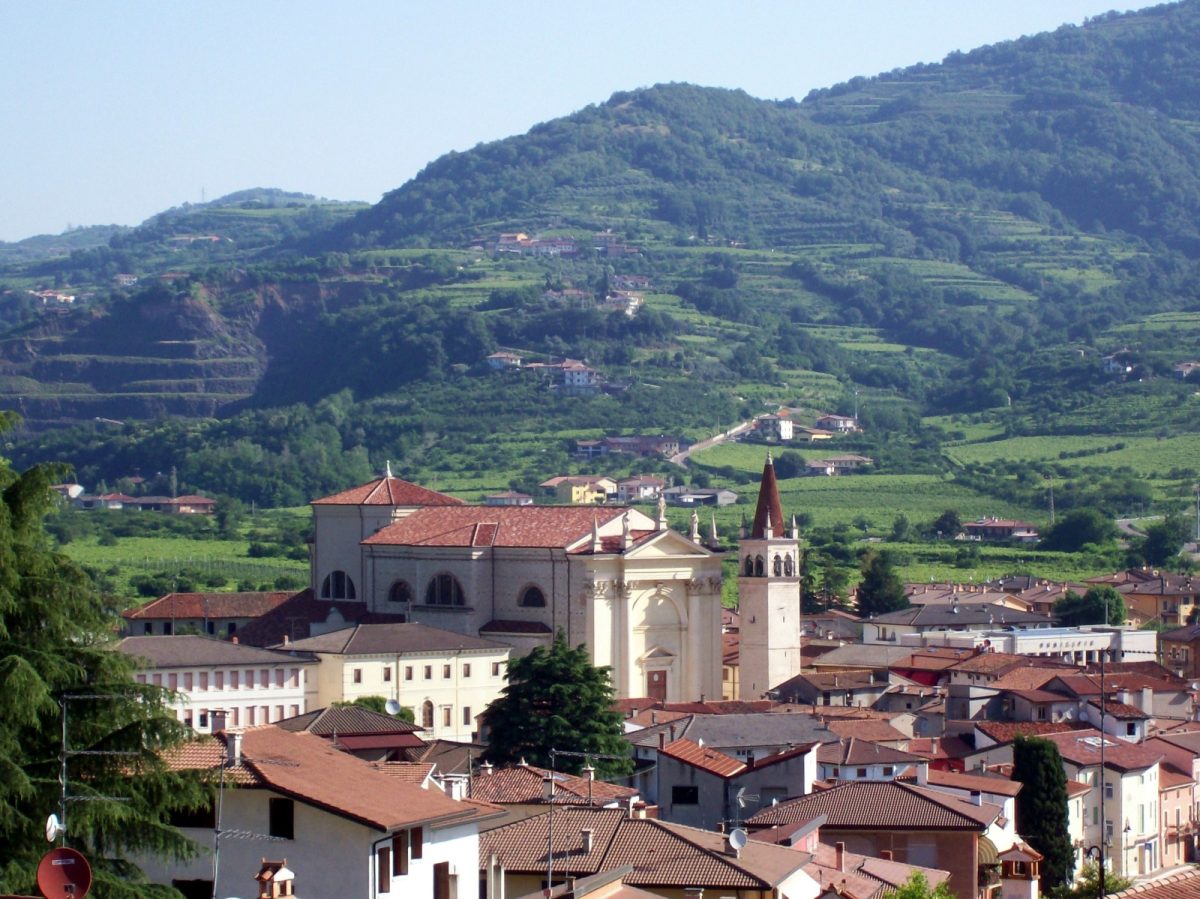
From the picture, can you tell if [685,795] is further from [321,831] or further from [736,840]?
[321,831]

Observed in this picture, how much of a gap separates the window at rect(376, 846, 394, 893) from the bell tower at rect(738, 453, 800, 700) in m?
50.9

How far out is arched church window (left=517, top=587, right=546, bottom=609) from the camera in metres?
70.8

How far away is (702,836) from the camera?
30.9 m

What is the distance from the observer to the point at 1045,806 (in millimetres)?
48875

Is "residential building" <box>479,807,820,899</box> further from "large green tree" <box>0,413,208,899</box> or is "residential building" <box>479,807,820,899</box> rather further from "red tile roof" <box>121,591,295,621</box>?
"red tile roof" <box>121,591,295,621</box>

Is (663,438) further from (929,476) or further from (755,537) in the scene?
(755,537)

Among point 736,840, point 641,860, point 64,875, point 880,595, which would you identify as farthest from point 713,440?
point 64,875

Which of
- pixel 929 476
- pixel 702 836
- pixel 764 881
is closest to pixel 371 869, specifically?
pixel 764 881

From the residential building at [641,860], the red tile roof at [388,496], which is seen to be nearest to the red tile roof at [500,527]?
the red tile roof at [388,496]

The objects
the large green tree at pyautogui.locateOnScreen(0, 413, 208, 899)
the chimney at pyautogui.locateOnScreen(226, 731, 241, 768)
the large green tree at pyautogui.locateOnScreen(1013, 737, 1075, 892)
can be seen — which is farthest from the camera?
the large green tree at pyautogui.locateOnScreen(1013, 737, 1075, 892)

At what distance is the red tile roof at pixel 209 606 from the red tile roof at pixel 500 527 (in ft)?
21.5

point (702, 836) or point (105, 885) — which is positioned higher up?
point (105, 885)

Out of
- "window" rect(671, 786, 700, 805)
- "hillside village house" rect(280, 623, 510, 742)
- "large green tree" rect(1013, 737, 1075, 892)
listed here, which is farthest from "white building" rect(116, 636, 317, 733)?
"large green tree" rect(1013, 737, 1075, 892)

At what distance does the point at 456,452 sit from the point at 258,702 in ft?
371
